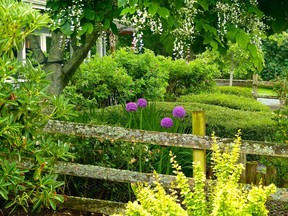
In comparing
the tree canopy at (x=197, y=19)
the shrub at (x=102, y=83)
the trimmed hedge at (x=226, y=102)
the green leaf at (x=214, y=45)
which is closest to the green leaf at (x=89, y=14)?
the tree canopy at (x=197, y=19)

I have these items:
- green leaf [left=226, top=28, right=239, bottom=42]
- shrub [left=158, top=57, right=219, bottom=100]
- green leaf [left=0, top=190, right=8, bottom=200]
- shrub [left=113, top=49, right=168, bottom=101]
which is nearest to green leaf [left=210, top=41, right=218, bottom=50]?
green leaf [left=226, top=28, right=239, bottom=42]

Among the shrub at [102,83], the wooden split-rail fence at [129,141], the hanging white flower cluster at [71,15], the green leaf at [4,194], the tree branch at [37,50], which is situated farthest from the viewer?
the shrub at [102,83]

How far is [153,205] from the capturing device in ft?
8.84

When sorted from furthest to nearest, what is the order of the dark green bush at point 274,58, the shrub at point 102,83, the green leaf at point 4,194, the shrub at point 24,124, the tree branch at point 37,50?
the dark green bush at point 274,58 < the shrub at point 102,83 < the tree branch at point 37,50 < the shrub at point 24,124 < the green leaf at point 4,194

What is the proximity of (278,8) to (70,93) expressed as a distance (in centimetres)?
604

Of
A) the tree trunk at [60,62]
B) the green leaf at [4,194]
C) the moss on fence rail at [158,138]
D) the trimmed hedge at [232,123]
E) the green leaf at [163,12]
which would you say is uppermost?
the green leaf at [163,12]

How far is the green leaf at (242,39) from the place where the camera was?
4598 millimetres

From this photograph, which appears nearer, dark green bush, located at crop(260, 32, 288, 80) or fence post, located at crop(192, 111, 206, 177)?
fence post, located at crop(192, 111, 206, 177)

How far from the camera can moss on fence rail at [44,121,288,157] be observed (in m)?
4.75

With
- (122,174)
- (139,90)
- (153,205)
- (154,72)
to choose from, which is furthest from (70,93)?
(153,205)

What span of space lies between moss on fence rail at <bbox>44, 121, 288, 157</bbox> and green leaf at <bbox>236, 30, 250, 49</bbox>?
86 cm

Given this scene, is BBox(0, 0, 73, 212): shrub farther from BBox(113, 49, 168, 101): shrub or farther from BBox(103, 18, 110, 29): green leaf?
BBox(113, 49, 168, 101): shrub

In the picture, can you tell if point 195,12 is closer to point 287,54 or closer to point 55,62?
point 55,62

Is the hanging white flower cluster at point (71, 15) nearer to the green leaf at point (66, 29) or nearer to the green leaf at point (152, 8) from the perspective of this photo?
the green leaf at point (66, 29)
